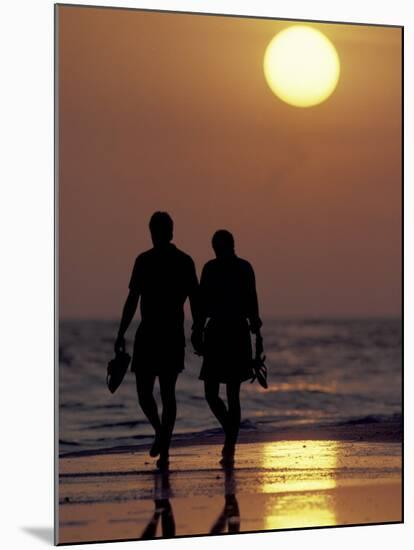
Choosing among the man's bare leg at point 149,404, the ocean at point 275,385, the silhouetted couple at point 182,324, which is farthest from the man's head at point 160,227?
the man's bare leg at point 149,404

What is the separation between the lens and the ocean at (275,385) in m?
8.52

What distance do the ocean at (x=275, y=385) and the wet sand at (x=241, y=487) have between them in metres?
0.10

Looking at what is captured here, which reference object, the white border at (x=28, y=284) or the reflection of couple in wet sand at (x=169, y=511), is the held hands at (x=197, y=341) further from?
the white border at (x=28, y=284)

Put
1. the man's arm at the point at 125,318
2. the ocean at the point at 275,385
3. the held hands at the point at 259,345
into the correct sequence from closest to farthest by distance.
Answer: the ocean at the point at 275,385 < the man's arm at the point at 125,318 < the held hands at the point at 259,345

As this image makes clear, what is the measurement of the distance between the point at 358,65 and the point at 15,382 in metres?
2.70

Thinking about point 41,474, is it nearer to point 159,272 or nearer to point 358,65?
point 159,272

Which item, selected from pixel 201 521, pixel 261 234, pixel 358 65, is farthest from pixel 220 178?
pixel 201 521

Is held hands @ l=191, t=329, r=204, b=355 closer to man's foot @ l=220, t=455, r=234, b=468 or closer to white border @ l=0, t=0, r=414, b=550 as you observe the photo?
man's foot @ l=220, t=455, r=234, b=468

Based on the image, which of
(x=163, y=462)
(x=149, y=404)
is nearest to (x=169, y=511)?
(x=163, y=462)

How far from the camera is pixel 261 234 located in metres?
8.95

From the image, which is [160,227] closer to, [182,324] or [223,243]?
[223,243]

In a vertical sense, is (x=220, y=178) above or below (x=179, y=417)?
above

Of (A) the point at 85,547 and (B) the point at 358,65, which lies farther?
(B) the point at 358,65

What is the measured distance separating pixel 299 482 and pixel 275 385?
57 cm
